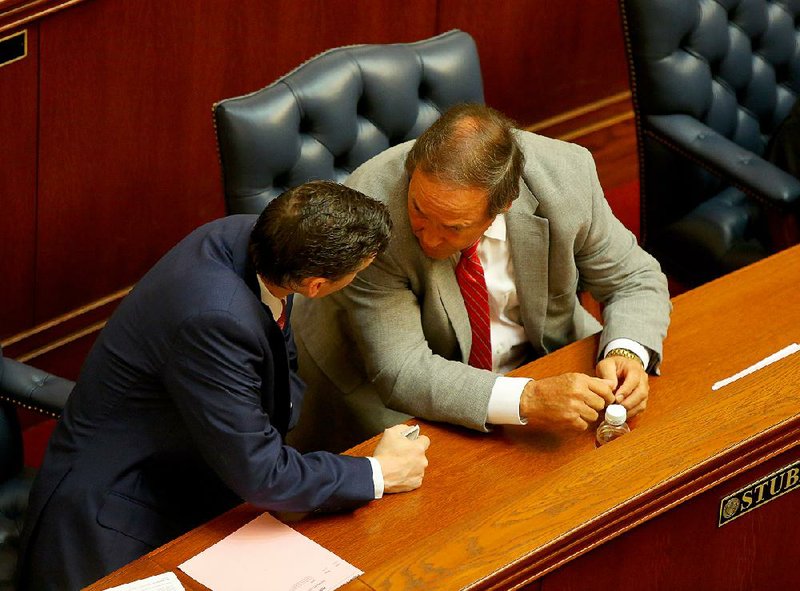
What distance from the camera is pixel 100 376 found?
1986 millimetres

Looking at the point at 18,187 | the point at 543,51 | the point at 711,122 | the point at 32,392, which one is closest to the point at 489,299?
the point at 32,392

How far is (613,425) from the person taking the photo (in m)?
2.02

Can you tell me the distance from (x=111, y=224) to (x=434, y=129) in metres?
1.27

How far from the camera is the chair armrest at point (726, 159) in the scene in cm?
280

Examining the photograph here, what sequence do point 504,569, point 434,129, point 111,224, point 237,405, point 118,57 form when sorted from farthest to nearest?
point 111,224, point 118,57, point 434,129, point 237,405, point 504,569

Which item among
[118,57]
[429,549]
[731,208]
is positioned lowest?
[731,208]

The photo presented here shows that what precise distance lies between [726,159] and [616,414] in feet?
3.69

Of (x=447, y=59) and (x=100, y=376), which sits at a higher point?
(x=447, y=59)

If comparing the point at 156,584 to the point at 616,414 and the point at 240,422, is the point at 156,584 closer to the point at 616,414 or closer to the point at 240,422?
the point at 240,422

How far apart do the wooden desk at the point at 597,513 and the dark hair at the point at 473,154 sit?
0.43m

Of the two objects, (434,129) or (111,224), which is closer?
(434,129)

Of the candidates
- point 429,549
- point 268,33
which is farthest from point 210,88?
point 429,549

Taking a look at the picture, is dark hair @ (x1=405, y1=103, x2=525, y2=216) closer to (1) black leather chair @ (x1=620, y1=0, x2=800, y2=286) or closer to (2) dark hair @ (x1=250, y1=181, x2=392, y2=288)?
(2) dark hair @ (x1=250, y1=181, x2=392, y2=288)

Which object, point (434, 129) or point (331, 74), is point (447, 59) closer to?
point (331, 74)
